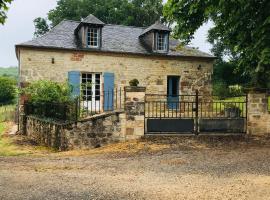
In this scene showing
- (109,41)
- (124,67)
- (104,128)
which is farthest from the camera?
(109,41)

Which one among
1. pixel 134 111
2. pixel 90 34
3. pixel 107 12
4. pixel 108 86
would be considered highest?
pixel 107 12

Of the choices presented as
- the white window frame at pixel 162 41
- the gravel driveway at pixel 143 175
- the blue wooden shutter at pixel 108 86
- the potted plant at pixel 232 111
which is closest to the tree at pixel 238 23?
the gravel driveway at pixel 143 175

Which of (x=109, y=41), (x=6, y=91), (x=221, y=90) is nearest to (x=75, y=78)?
(x=109, y=41)

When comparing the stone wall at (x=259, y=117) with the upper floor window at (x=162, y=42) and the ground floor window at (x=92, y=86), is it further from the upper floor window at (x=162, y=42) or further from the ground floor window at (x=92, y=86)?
the upper floor window at (x=162, y=42)

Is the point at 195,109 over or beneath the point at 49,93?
beneath

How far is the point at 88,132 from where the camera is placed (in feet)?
35.3

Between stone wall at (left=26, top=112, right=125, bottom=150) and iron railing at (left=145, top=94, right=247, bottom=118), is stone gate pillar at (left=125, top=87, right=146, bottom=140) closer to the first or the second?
stone wall at (left=26, top=112, right=125, bottom=150)

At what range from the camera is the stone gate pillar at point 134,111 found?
10945 mm

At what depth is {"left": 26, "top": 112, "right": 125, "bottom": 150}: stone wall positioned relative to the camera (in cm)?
1059

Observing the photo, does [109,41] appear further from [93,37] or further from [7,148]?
[7,148]

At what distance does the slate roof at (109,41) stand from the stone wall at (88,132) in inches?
279

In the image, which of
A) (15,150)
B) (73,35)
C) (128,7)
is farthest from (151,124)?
(128,7)

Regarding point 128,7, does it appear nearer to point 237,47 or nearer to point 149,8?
point 149,8

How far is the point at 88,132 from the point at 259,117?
19.2ft
